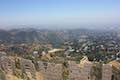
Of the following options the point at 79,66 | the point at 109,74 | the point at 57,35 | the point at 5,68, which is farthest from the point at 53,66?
the point at 57,35

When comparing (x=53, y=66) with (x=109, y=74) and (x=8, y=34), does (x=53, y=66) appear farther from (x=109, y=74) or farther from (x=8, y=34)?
(x=8, y=34)

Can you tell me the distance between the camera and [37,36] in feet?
193

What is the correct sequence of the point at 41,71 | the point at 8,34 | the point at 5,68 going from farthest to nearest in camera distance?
the point at 8,34
the point at 5,68
the point at 41,71

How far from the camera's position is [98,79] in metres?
14.5

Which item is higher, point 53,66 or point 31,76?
point 53,66

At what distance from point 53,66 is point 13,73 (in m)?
3.44

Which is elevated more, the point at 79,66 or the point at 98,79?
the point at 79,66

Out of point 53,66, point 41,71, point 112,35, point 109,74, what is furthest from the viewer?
point 112,35

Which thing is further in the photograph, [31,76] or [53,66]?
[31,76]

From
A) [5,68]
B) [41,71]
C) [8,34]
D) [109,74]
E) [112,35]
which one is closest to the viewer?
[109,74]

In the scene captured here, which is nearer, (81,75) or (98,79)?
(81,75)

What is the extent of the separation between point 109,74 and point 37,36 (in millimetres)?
47441

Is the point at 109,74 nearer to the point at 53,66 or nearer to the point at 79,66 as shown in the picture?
the point at 79,66

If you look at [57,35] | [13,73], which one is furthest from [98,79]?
[57,35]
